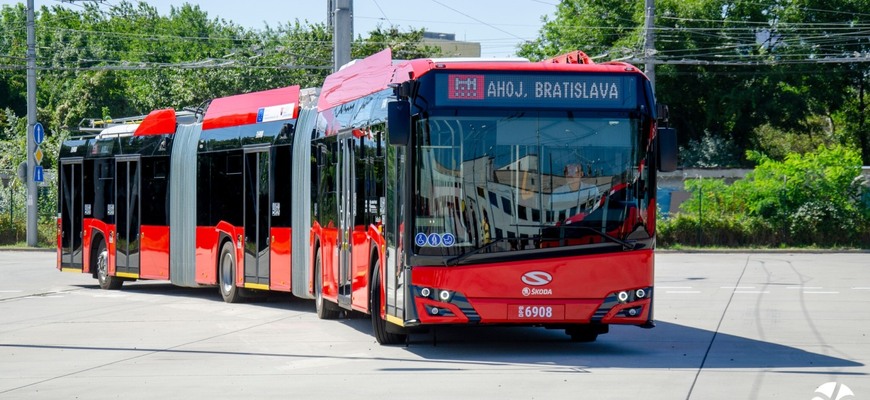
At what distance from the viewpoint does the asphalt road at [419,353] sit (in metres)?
11.0

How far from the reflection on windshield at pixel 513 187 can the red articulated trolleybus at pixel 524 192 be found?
0.01 m

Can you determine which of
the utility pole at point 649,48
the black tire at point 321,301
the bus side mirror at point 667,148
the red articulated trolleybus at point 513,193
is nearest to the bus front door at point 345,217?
the red articulated trolleybus at point 513,193

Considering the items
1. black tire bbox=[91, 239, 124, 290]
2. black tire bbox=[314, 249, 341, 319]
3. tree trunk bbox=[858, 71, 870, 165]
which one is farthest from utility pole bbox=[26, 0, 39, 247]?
tree trunk bbox=[858, 71, 870, 165]

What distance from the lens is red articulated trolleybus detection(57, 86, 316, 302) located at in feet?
66.8

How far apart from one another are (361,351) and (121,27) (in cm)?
9045

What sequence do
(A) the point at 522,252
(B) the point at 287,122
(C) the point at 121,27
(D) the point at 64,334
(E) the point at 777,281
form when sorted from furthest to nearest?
(C) the point at 121,27 → (E) the point at 777,281 → (B) the point at 287,122 → (D) the point at 64,334 → (A) the point at 522,252

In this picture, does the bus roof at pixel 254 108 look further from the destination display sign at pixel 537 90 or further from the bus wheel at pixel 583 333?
the destination display sign at pixel 537 90

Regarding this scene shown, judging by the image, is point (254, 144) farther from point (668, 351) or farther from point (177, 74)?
point (177, 74)

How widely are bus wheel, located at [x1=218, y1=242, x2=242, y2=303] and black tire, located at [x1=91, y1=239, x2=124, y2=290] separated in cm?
401

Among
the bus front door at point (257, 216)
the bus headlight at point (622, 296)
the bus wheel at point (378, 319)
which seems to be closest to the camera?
the bus headlight at point (622, 296)

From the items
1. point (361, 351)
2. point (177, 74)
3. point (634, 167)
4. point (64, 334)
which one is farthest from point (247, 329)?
point (177, 74)

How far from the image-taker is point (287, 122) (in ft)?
65.4

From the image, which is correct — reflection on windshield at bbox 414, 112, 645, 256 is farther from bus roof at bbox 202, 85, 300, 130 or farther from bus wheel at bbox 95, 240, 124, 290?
bus wheel at bbox 95, 240, 124, 290

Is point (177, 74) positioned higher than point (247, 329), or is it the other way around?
point (177, 74)
